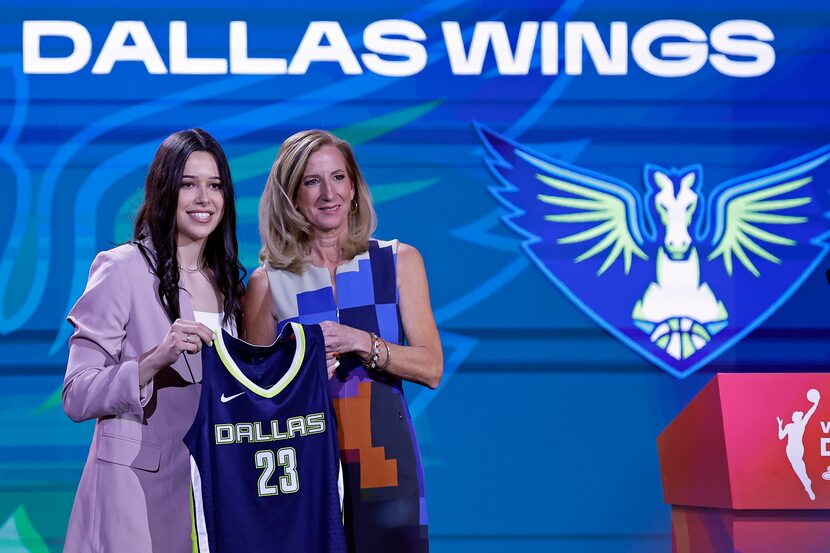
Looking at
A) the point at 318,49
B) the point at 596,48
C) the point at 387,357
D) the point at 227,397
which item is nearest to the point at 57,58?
the point at 318,49

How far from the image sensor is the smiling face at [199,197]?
2.06m

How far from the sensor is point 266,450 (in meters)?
2.02

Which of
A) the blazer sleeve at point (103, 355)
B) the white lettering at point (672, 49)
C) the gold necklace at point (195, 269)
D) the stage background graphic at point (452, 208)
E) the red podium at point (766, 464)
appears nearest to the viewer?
the blazer sleeve at point (103, 355)

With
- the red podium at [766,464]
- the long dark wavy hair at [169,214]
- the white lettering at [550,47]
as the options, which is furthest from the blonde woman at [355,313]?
the white lettering at [550,47]

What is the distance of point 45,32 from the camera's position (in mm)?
4203

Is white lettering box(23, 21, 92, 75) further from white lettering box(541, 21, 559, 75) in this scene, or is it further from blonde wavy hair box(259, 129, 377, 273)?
blonde wavy hair box(259, 129, 377, 273)

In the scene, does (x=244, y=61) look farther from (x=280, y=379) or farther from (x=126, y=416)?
(x=126, y=416)

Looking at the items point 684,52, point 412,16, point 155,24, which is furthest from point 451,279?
point 155,24

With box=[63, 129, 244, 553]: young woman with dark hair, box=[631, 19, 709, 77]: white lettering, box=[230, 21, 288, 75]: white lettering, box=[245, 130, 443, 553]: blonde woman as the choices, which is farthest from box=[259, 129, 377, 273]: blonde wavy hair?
box=[631, 19, 709, 77]: white lettering

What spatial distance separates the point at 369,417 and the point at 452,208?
2.30 metres

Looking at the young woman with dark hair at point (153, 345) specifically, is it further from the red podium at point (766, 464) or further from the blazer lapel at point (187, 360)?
the red podium at point (766, 464)

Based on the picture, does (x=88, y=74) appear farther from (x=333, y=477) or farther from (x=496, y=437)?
(x=333, y=477)

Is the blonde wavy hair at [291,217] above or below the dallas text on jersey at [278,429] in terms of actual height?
above

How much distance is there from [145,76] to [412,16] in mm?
1243
